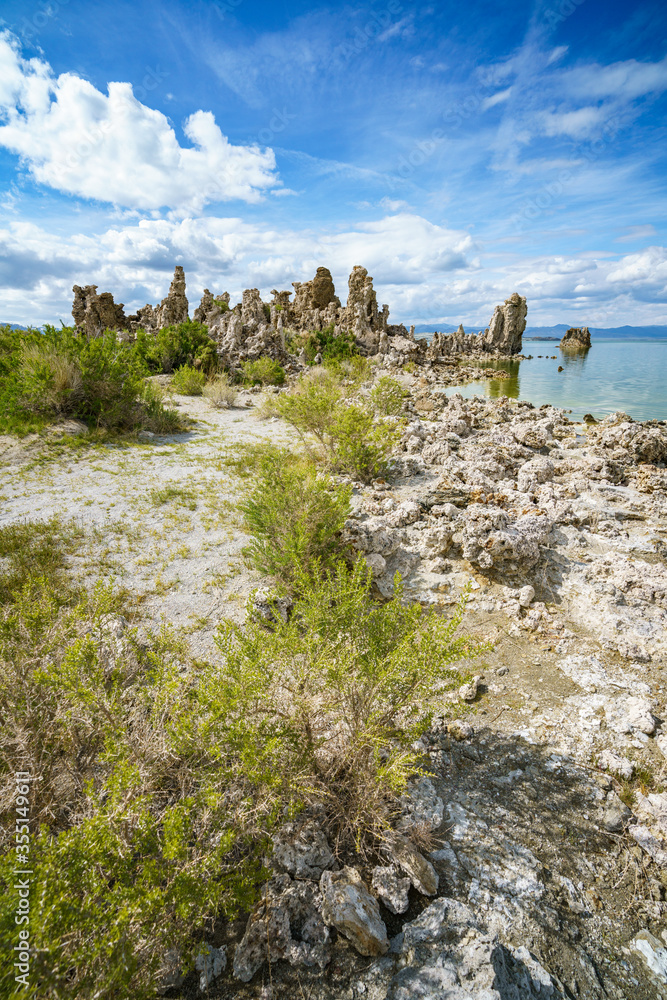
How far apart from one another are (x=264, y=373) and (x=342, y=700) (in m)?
19.4

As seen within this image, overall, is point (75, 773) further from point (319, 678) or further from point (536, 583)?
point (536, 583)

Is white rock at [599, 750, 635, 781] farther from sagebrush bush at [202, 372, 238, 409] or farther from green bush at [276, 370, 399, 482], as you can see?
sagebrush bush at [202, 372, 238, 409]

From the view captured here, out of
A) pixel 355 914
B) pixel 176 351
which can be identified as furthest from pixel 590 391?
pixel 355 914

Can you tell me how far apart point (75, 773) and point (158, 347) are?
22001 millimetres

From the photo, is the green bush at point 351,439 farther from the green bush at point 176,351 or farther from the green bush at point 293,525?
the green bush at point 176,351

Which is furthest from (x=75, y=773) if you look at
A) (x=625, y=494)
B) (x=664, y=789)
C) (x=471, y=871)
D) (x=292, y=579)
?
(x=625, y=494)

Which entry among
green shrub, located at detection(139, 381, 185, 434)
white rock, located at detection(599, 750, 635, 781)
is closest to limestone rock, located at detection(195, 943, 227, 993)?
white rock, located at detection(599, 750, 635, 781)

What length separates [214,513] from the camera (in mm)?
7457

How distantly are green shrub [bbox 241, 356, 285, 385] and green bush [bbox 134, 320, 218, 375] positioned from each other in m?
1.77

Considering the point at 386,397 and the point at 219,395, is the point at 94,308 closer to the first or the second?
the point at 219,395

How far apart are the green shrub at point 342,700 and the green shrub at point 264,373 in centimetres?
1898

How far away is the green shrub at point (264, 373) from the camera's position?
20438 mm

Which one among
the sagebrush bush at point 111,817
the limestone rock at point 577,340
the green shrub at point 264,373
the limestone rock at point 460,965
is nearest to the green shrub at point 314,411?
the sagebrush bush at point 111,817

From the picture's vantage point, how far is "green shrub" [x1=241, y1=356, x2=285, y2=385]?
805 inches
